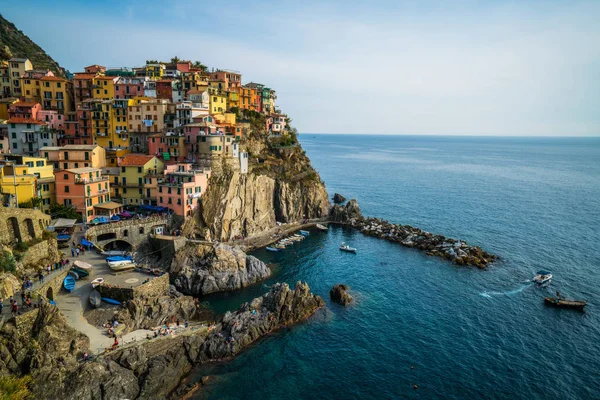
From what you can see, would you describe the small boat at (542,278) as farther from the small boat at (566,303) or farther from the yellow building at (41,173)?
the yellow building at (41,173)

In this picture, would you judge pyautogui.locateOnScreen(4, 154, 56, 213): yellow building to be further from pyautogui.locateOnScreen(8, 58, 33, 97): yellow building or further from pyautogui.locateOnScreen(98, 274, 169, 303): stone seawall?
pyautogui.locateOnScreen(8, 58, 33, 97): yellow building

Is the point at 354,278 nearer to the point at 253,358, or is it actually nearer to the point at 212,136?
the point at 253,358

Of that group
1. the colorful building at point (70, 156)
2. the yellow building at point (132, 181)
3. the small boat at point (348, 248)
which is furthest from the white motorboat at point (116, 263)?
the small boat at point (348, 248)

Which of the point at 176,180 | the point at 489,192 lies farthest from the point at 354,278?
the point at 489,192

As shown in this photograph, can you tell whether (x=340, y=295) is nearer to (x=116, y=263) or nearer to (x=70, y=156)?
(x=116, y=263)

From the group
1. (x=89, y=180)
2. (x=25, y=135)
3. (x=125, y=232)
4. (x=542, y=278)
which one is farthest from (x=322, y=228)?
(x=25, y=135)

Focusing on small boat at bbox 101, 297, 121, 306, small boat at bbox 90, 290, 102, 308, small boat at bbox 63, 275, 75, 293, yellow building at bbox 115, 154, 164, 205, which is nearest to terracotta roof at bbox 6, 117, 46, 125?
yellow building at bbox 115, 154, 164, 205
